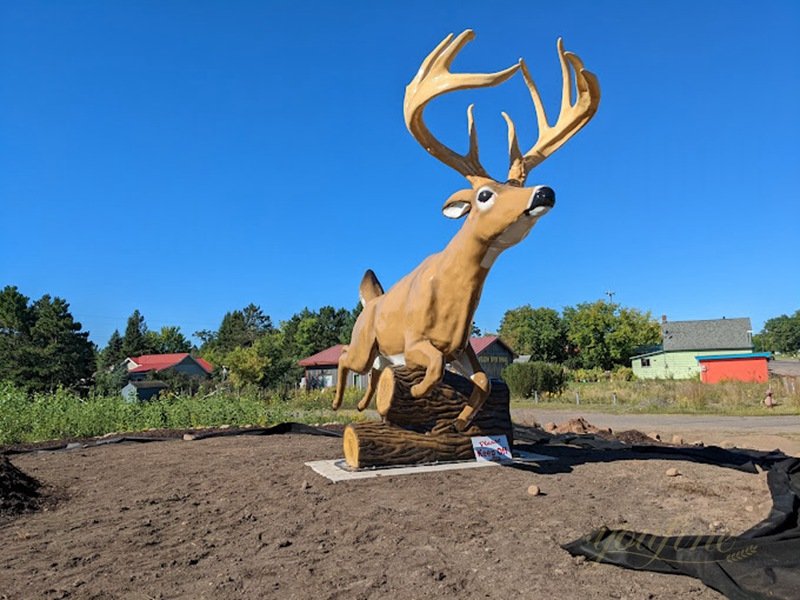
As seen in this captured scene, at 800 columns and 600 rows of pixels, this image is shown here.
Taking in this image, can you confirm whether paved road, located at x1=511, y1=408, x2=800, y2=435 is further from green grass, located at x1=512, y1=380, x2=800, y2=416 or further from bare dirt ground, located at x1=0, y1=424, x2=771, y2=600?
bare dirt ground, located at x1=0, y1=424, x2=771, y2=600

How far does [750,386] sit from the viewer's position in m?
20.2

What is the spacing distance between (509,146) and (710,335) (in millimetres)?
48634

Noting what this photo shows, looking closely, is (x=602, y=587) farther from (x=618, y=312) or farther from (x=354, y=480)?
(x=618, y=312)

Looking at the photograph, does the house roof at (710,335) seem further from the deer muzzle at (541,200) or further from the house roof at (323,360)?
the deer muzzle at (541,200)

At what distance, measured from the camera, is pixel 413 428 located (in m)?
6.48

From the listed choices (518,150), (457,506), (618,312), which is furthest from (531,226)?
(618,312)

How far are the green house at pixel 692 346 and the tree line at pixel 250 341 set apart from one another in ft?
5.42

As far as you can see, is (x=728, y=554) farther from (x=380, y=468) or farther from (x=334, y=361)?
(x=334, y=361)

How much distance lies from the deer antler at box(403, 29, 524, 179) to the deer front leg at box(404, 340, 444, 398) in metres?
1.65

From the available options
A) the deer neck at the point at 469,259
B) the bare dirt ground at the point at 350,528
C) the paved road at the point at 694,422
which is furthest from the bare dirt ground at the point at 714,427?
the deer neck at the point at 469,259

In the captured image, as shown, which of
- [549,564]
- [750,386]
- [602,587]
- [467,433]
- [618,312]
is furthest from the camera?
[618,312]

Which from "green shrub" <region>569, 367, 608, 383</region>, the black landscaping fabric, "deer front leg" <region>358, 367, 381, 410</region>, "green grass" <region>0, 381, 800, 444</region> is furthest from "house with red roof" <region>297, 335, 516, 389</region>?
the black landscaping fabric

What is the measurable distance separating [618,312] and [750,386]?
27.1 m

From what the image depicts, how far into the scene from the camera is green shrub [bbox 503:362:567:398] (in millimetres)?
25031
